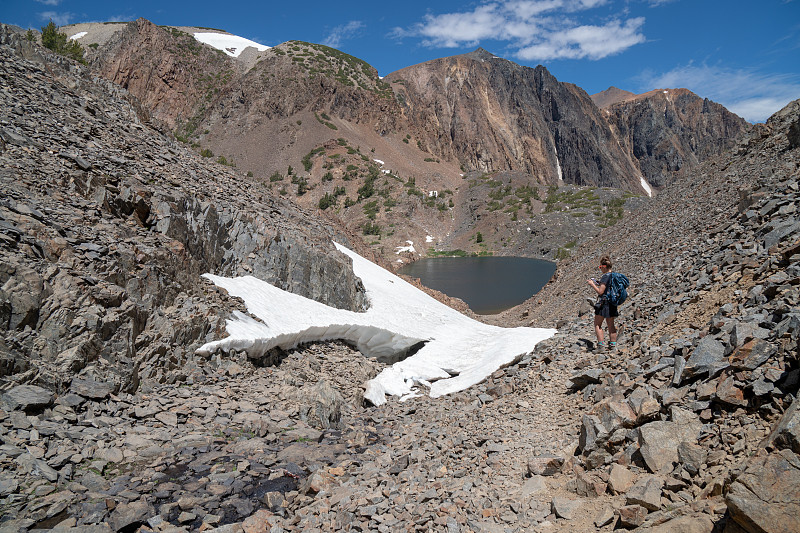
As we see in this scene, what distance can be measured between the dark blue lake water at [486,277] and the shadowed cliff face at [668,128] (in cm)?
13268

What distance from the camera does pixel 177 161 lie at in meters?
12.8

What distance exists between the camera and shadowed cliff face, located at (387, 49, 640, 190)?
114500 mm

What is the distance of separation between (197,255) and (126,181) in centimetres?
195

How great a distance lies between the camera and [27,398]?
Answer: 5.32m

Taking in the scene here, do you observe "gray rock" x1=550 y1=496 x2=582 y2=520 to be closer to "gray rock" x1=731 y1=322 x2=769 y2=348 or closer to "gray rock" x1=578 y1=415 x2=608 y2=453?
"gray rock" x1=578 y1=415 x2=608 y2=453

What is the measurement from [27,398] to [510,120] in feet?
456

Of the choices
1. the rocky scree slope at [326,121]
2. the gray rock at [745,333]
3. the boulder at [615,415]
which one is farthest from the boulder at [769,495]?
the rocky scree slope at [326,121]

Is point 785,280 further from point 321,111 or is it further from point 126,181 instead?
point 321,111

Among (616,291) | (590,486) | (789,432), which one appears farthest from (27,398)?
(616,291)

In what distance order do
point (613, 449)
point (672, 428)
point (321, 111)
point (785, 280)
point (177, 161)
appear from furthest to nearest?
point (321, 111) < point (177, 161) < point (785, 280) < point (613, 449) < point (672, 428)

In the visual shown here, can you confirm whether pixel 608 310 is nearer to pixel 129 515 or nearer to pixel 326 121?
pixel 129 515

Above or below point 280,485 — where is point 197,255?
above

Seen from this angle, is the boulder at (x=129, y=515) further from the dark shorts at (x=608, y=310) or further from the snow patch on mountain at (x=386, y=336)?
the dark shorts at (x=608, y=310)

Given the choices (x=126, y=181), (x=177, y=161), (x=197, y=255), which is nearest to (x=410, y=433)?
(x=197, y=255)
